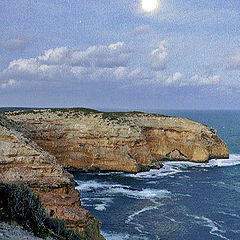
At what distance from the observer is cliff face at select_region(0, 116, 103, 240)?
29.4m

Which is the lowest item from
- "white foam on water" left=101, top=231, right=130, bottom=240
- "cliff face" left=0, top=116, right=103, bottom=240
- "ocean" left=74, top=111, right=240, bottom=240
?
"white foam on water" left=101, top=231, right=130, bottom=240

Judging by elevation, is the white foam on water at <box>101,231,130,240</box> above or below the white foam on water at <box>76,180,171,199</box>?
Result: below

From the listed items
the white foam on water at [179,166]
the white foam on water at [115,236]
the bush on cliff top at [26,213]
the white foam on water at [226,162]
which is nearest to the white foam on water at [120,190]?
the white foam on water at [179,166]

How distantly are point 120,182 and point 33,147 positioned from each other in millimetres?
25761

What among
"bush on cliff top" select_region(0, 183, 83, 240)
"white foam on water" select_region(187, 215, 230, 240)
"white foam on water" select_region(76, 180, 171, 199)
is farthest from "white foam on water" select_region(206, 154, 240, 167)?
"bush on cliff top" select_region(0, 183, 83, 240)

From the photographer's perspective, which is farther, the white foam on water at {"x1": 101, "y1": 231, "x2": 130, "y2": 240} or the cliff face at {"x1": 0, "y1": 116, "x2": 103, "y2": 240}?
the white foam on water at {"x1": 101, "y1": 231, "x2": 130, "y2": 240}

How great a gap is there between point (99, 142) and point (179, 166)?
19937 millimetres

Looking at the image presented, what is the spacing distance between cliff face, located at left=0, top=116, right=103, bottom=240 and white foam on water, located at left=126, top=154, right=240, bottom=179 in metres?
32.0

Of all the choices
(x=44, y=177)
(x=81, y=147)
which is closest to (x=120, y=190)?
(x=81, y=147)

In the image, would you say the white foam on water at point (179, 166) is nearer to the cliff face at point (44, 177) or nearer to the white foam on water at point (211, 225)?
the white foam on water at point (211, 225)

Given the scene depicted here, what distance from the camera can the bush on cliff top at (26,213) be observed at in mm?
14484

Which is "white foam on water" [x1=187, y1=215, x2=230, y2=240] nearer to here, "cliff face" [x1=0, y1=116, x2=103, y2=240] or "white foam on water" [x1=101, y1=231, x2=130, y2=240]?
"white foam on water" [x1=101, y1=231, x2=130, y2=240]

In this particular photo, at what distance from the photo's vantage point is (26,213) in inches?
592

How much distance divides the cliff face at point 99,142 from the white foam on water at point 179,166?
6.08ft
